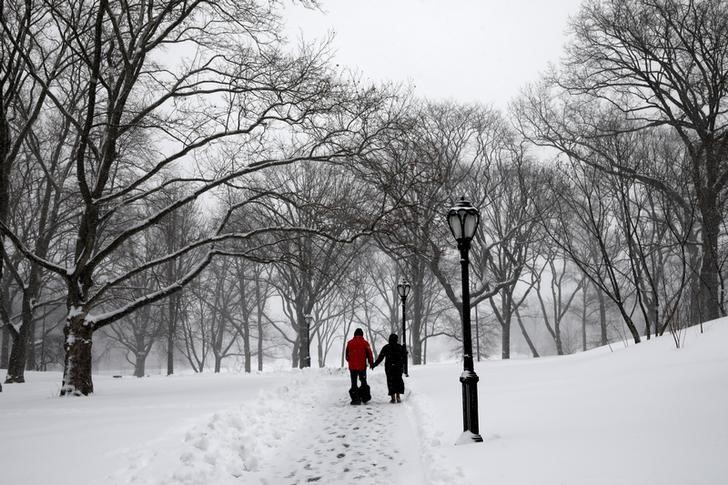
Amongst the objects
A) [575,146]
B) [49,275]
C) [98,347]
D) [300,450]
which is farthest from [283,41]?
[98,347]

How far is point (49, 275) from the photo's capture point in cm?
2356

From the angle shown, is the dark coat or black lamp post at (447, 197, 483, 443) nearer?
black lamp post at (447, 197, 483, 443)

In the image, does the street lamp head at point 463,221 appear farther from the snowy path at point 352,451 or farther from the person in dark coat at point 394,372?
the person in dark coat at point 394,372

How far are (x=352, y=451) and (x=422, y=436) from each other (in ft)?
3.94

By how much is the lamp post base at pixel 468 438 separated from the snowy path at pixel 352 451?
61cm

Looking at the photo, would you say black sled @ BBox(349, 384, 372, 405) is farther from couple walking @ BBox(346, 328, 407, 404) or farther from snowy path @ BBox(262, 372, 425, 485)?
snowy path @ BBox(262, 372, 425, 485)

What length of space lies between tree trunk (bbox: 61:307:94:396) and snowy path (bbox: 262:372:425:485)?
17.7ft

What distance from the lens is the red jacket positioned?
11297mm

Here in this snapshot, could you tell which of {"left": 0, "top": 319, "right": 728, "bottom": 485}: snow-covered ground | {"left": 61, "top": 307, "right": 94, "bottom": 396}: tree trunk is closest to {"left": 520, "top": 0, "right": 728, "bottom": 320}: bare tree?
{"left": 0, "top": 319, "right": 728, "bottom": 485}: snow-covered ground

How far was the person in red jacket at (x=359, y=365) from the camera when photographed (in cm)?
1094

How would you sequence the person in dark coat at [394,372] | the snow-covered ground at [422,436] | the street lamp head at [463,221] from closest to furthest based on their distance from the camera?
the snow-covered ground at [422,436] < the street lamp head at [463,221] < the person in dark coat at [394,372]

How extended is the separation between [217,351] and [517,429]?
33.1 meters

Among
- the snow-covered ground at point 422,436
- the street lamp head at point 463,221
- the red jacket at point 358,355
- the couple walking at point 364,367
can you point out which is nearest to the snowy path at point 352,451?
the snow-covered ground at point 422,436

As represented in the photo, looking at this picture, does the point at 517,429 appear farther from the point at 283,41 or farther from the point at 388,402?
the point at 283,41
